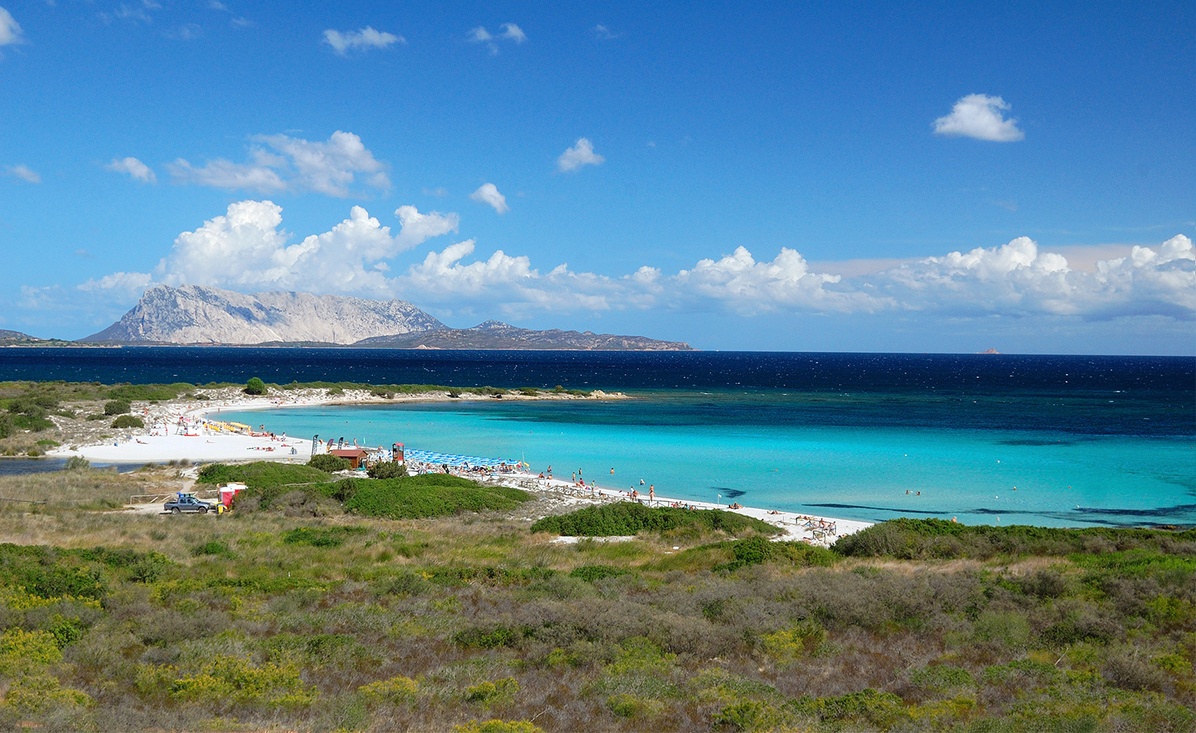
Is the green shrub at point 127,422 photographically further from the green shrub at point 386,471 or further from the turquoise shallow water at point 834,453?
the green shrub at point 386,471

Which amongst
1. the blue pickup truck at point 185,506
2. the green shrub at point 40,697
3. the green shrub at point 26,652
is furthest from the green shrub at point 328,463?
the green shrub at point 40,697

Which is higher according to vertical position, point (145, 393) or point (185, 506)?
point (145, 393)

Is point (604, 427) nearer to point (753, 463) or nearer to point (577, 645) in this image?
point (753, 463)

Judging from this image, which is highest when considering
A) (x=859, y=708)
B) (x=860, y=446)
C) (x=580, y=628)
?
(x=859, y=708)

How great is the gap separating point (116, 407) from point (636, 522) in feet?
177

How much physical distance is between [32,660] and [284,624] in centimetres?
334

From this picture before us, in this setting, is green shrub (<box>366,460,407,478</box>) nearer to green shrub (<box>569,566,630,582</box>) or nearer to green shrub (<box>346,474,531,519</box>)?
green shrub (<box>346,474,531,519</box>)

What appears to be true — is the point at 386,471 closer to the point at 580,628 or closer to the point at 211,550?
the point at 211,550

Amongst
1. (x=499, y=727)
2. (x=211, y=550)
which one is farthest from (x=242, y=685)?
(x=211, y=550)

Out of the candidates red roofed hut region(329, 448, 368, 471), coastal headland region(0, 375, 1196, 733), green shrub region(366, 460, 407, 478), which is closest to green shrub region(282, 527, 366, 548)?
coastal headland region(0, 375, 1196, 733)

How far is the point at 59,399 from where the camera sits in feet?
198

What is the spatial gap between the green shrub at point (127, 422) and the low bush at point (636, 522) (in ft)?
140

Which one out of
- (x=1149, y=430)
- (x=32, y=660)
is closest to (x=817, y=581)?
(x=32, y=660)

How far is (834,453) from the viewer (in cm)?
4838
